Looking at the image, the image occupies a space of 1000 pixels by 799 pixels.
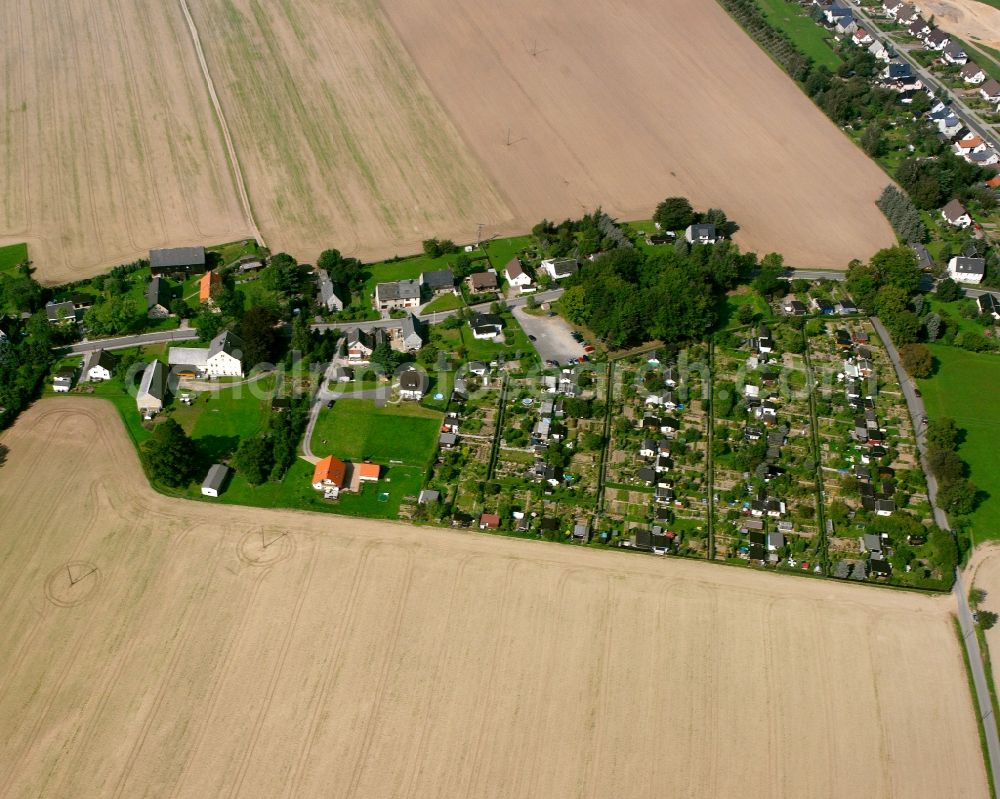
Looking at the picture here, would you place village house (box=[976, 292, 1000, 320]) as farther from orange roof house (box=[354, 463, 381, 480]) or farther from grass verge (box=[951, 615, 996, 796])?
orange roof house (box=[354, 463, 381, 480])

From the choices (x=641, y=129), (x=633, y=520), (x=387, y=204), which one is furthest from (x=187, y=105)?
(x=633, y=520)

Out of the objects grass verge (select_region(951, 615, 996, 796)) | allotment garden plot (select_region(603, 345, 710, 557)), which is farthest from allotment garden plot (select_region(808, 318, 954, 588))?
allotment garden plot (select_region(603, 345, 710, 557))

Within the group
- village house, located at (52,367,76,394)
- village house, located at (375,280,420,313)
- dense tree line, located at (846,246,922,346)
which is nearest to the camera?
village house, located at (52,367,76,394)

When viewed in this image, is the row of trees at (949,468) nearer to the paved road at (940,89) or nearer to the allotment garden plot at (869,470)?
the allotment garden plot at (869,470)

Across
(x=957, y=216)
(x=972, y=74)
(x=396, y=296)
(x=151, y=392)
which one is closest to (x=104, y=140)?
(x=151, y=392)

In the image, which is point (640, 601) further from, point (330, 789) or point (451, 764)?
point (330, 789)

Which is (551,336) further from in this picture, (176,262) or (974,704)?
(974,704)
